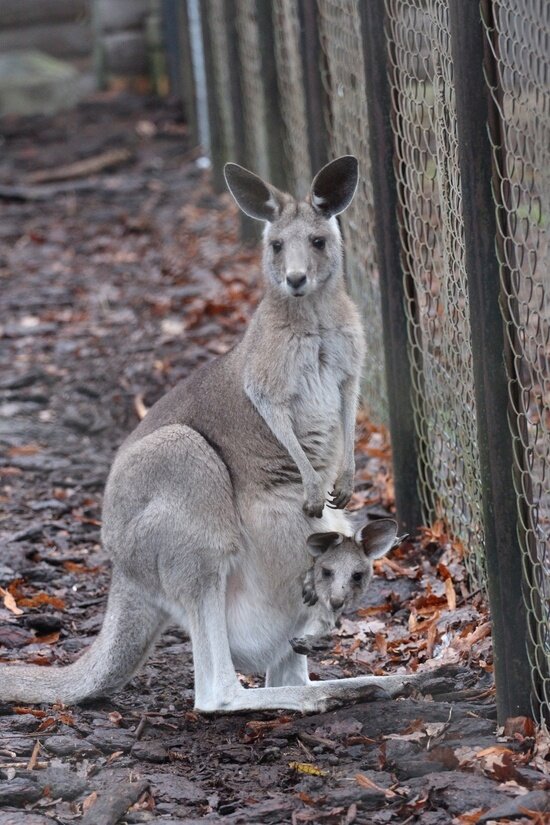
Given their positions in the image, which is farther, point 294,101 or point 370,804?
point 294,101

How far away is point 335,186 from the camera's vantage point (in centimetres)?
410

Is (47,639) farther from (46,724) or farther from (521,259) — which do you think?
(521,259)

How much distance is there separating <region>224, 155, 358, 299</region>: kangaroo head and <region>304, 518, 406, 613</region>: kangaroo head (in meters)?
0.77

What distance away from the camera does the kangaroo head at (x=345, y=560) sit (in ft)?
12.9

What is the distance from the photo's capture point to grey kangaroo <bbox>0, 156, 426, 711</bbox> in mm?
3832

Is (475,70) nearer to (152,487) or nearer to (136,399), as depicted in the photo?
(152,487)

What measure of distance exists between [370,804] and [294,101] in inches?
208

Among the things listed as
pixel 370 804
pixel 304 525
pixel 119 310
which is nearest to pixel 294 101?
pixel 119 310

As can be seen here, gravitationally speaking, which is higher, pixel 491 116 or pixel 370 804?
pixel 491 116

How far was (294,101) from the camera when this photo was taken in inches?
302

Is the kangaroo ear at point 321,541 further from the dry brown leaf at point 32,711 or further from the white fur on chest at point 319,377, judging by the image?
the dry brown leaf at point 32,711

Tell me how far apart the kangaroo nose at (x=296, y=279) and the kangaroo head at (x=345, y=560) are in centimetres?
77

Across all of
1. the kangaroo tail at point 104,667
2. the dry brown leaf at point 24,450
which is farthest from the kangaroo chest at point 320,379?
the dry brown leaf at point 24,450

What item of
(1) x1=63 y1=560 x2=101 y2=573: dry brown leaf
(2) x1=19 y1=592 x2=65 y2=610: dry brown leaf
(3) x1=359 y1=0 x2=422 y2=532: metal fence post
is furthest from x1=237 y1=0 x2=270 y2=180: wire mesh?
(2) x1=19 y1=592 x2=65 y2=610: dry brown leaf
